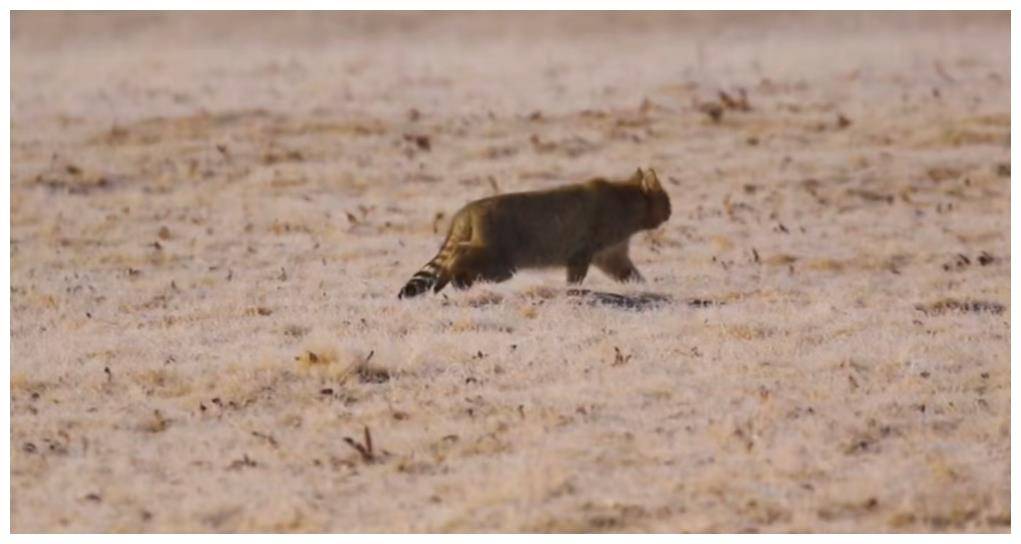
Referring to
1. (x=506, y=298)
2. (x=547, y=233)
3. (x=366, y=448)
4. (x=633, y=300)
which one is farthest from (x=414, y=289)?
(x=366, y=448)

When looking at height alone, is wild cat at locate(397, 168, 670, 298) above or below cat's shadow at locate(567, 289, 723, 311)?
above

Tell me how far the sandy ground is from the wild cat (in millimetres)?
288

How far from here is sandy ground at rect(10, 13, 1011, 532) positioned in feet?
30.8

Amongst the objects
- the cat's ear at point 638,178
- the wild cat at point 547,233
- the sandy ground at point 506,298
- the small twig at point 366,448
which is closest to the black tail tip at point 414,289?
the wild cat at point 547,233

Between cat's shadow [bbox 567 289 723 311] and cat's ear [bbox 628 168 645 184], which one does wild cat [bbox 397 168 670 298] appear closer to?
cat's ear [bbox 628 168 645 184]

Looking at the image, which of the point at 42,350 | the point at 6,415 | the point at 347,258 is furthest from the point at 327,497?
the point at 347,258

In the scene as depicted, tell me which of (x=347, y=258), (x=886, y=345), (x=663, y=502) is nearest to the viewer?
(x=663, y=502)

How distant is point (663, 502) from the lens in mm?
9047

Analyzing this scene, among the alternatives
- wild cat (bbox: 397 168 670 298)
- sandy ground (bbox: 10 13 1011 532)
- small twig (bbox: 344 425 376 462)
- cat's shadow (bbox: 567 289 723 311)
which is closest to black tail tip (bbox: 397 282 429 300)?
wild cat (bbox: 397 168 670 298)

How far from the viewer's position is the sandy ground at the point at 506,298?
9398 millimetres

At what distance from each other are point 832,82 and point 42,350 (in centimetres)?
1547

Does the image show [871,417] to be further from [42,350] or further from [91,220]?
[91,220]

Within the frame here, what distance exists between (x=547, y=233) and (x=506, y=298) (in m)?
1.08

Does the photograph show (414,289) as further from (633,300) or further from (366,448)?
(366,448)
